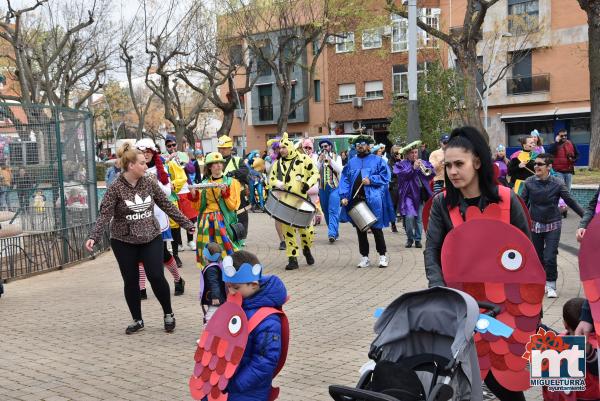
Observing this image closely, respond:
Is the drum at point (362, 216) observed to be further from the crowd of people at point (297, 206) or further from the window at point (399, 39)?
the window at point (399, 39)

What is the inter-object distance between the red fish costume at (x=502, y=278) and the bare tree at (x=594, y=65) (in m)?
17.1

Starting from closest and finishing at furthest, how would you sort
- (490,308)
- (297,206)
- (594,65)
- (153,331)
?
(490,308) < (153,331) < (297,206) < (594,65)

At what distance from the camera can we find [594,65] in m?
19.5

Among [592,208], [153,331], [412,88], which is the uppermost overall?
[412,88]

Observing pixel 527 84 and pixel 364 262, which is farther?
pixel 527 84

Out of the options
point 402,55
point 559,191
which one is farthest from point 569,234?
point 402,55

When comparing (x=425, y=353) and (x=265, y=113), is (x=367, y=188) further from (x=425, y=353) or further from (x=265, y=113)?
(x=265, y=113)

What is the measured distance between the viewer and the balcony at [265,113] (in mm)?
53656

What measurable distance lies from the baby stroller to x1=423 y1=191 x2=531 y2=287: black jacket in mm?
450

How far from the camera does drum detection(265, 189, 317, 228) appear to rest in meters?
10.4

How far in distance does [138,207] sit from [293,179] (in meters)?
4.10

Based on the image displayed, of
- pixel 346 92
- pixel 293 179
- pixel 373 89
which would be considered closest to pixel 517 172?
pixel 293 179

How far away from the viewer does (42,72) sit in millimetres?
30859

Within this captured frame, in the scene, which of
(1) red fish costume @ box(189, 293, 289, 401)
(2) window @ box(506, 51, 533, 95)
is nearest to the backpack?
(1) red fish costume @ box(189, 293, 289, 401)
